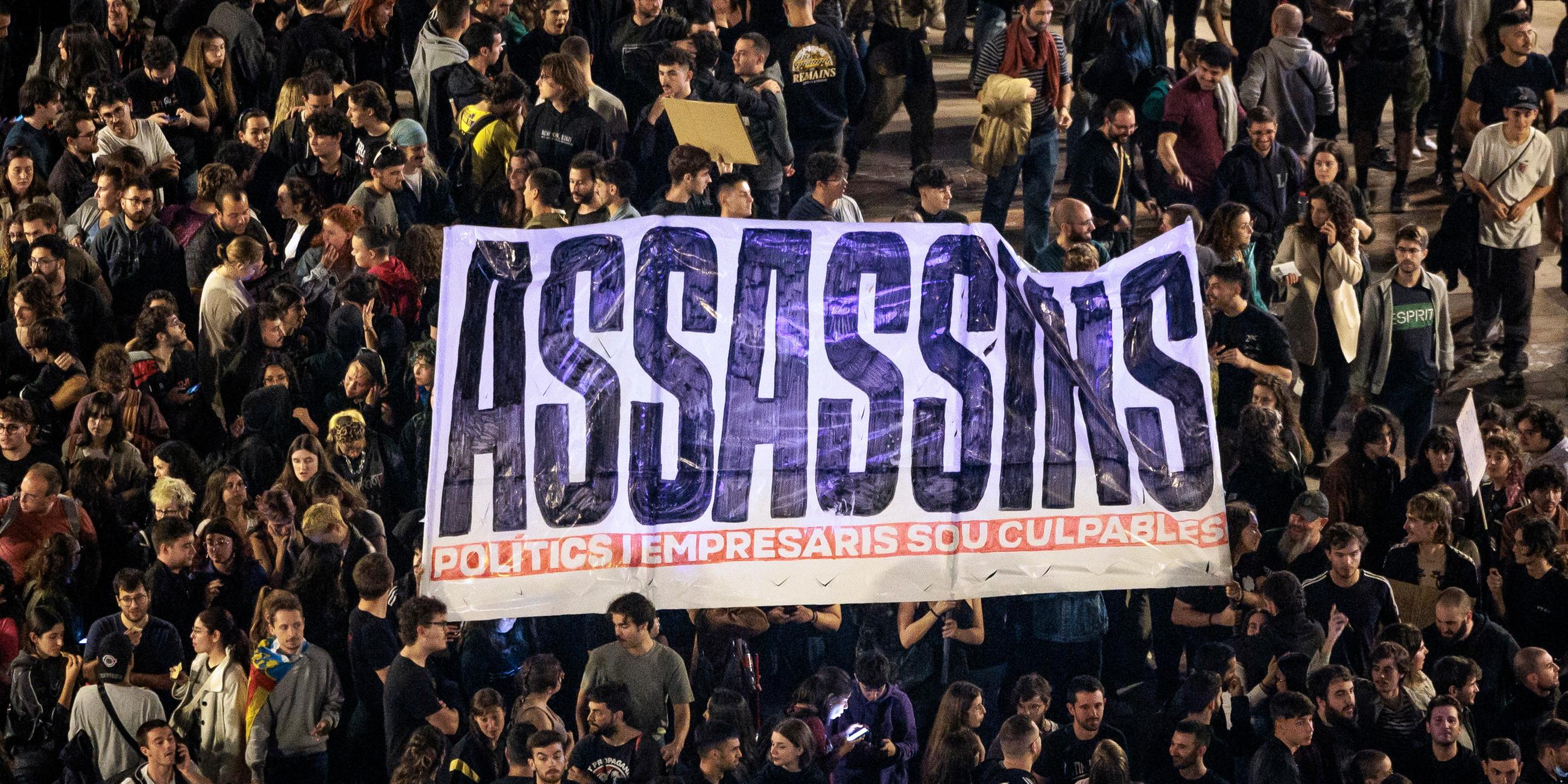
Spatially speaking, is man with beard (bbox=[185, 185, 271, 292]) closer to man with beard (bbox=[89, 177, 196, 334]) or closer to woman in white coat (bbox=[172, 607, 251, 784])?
man with beard (bbox=[89, 177, 196, 334])

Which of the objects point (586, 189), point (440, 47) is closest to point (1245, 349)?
point (586, 189)

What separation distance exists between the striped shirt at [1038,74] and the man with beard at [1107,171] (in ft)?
1.95

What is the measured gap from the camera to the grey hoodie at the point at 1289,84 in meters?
15.6

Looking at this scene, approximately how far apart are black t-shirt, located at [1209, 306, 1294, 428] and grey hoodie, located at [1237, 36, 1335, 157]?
319 cm

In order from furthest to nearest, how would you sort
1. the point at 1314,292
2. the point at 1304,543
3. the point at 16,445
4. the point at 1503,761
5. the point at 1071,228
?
the point at 1314,292, the point at 1071,228, the point at 16,445, the point at 1304,543, the point at 1503,761

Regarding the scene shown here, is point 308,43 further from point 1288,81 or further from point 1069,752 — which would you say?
point 1069,752

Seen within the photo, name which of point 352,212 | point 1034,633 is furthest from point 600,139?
point 1034,633

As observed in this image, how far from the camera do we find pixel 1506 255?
14789mm

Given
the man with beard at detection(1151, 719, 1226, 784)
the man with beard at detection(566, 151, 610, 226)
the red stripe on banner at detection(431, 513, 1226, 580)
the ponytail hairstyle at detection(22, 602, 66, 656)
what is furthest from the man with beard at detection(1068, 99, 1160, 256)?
the ponytail hairstyle at detection(22, 602, 66, 656)

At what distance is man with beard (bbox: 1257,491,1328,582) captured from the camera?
1127 cm

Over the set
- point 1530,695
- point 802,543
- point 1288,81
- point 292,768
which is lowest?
point 1530,695

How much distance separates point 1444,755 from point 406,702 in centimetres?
438

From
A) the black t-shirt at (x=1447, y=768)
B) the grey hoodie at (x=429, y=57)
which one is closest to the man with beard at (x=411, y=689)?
the black t-shirt at (x=1447, y=768)

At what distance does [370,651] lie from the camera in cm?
1081
